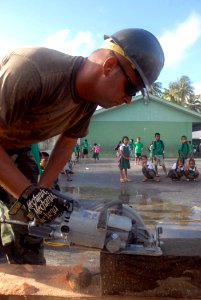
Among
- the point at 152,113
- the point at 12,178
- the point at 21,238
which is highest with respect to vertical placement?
the point at 152,113

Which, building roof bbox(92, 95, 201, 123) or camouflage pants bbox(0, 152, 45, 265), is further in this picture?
building roof bbox(92, 95, 201, 123)

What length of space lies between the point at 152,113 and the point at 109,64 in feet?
92.3

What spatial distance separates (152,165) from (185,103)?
3380 cm

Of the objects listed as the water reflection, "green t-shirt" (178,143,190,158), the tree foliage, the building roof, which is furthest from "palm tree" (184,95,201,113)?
the water reflection

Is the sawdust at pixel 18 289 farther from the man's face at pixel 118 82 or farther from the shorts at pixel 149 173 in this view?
the shorts at pixel 149 173

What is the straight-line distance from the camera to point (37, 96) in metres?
1.89

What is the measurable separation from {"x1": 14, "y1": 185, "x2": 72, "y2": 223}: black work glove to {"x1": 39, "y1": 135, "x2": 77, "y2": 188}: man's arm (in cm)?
73

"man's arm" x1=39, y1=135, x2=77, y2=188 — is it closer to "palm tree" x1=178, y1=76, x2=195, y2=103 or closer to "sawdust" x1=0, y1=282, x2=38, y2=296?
"sawdust" x1=0, y1=282, x2=38, y2=296

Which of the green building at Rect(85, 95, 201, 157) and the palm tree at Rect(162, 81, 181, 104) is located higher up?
the palm tree at Rect(162, 81, 181, 104)

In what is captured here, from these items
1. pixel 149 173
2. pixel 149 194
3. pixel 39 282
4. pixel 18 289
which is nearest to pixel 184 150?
pixel 149 173

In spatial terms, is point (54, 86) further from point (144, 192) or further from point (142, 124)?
point (142, 124)

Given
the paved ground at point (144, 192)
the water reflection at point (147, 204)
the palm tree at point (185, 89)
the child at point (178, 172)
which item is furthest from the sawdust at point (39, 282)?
the palm tree at point (185, 89)

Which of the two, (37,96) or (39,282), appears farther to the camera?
(39,282)

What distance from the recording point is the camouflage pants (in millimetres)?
2506
